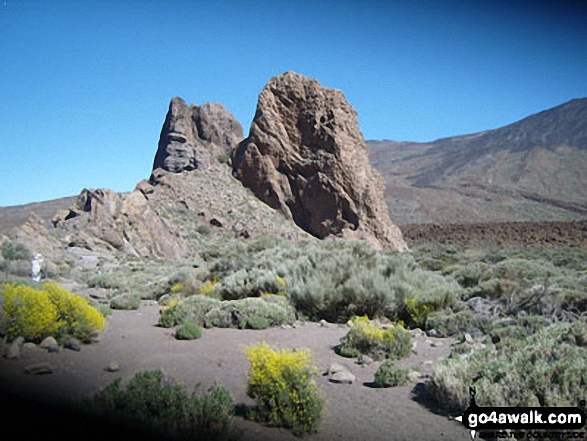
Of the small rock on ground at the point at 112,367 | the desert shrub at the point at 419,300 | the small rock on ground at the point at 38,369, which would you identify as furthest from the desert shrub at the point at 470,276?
the small rock on ground at the point at 38,369

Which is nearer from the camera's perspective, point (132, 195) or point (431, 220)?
point (132, 195)

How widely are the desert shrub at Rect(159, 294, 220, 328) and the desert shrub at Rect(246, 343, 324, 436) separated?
5524 mm

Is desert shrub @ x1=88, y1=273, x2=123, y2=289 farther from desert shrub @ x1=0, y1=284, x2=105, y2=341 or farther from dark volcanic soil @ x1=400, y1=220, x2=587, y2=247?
dark volcanic soil @ x1=400, y1=220, x2=587, y2=247

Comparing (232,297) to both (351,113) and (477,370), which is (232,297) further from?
(351,113)

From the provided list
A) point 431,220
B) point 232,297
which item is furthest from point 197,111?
point 431,220

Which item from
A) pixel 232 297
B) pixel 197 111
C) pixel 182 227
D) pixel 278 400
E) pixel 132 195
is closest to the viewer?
pixel 278 400

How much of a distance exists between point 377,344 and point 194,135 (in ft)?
119

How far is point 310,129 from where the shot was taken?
39344 mm

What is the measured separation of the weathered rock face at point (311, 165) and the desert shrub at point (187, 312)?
83.0ft

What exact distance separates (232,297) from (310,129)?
88.2 ft

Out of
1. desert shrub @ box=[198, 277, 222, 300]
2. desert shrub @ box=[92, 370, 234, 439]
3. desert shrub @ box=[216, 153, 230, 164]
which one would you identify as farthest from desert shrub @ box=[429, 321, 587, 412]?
desert shrub @ box=[216, 153, 230, 164]

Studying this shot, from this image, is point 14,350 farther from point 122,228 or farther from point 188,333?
point 122,228

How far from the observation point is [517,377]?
541 centimetres

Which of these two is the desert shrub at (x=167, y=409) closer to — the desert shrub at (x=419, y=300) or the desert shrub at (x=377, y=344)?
the desert shrub at (x=377, y=344)
